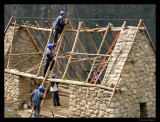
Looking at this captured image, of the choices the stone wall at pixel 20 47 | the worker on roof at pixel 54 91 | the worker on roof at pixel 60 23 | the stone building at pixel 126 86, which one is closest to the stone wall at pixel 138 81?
the stone building at pixel 126 86

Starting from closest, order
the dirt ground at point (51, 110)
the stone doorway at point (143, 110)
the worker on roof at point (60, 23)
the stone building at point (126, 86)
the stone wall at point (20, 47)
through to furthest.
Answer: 1. the stone building at point (126, 86)
2. the stone doorway at point (143, 110)
3. the dirt ground at point (51, 110)
4. the worker on roof at point (60, 23)
5. the stone wall at point (20, 47)

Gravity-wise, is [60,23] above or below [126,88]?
above

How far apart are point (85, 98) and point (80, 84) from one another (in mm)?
628

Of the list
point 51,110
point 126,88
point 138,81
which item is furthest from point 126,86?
point 51,110

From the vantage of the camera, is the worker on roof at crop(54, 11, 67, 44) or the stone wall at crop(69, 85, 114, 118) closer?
the stone wall at crop(69, 85, 114, 118)

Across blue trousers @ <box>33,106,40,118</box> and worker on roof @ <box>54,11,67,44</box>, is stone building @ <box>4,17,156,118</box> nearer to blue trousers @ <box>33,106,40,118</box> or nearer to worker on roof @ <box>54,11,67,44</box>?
blue trousers @ <box>33,106,40,118</box>

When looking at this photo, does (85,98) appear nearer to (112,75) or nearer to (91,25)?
(112,75)

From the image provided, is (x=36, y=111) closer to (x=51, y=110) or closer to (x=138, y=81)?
(x=51, y=110)

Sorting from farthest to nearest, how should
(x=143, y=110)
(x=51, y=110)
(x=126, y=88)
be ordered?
(x=51, y=110), (x=143, y=110), (x=126, y=88)

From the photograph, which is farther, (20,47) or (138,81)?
(20,47)

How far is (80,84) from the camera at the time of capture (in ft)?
45.0

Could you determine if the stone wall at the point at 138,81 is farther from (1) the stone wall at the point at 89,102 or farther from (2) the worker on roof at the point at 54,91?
(2) the worker on roof at the point at 54,91

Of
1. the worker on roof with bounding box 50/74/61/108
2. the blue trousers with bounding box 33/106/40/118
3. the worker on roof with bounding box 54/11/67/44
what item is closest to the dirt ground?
the worker on roof with bounding box 50/74/61/108

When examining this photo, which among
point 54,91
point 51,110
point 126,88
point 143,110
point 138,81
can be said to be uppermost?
point 138,81
